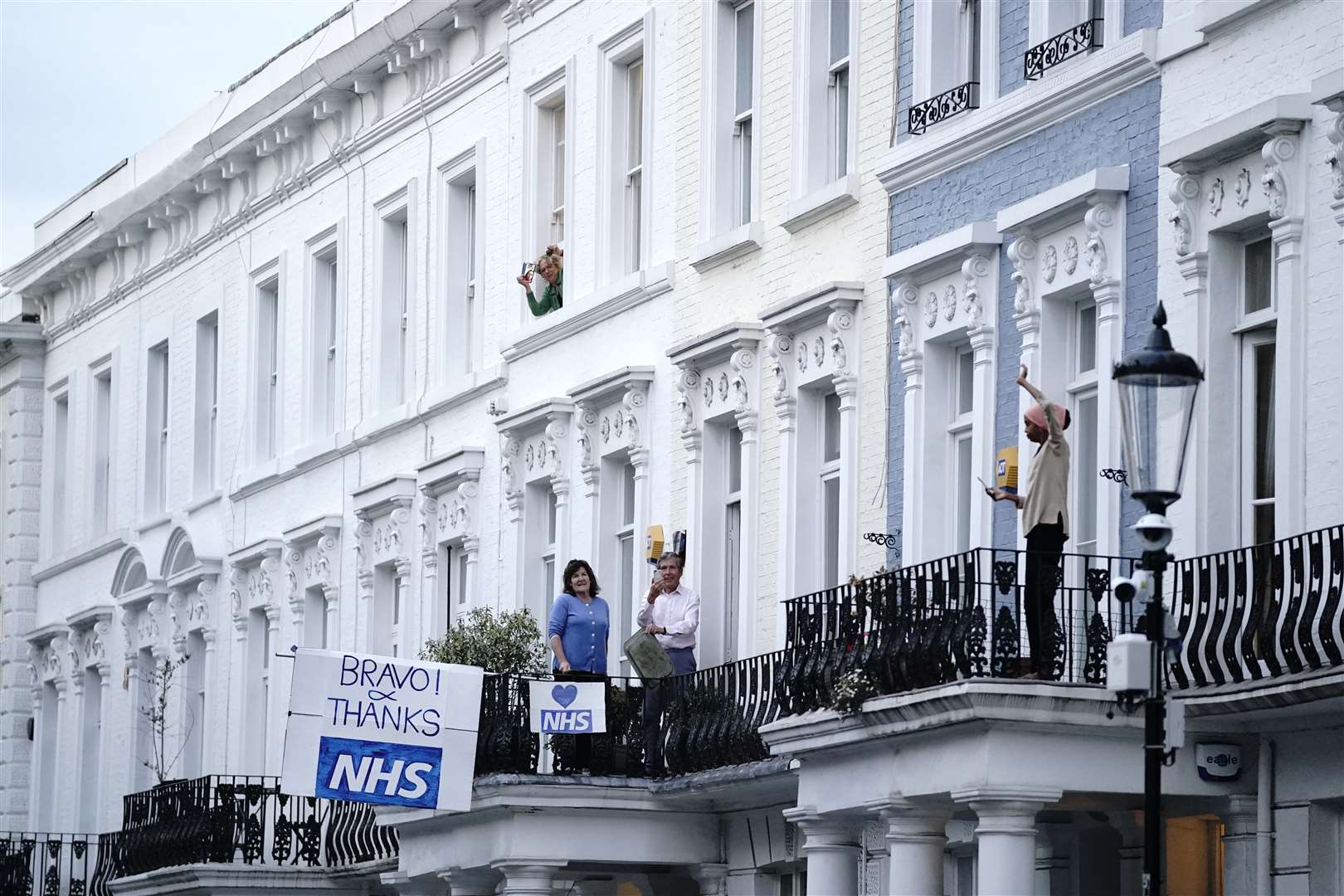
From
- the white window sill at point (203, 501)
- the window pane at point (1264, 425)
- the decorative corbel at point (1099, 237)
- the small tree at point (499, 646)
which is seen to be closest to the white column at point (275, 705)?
the white window sill at point (203, 501)

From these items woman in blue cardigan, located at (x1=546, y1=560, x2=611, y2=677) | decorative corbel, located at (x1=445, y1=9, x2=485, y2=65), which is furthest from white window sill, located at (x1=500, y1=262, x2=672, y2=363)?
decorative corbel, located at (x1=445, y1=9, x2=485, y2=65)

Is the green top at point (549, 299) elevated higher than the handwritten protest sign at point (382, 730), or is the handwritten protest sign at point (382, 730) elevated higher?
the green top at point (549, 299)

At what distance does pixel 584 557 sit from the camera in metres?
29.6

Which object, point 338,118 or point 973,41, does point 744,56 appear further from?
point 338,118

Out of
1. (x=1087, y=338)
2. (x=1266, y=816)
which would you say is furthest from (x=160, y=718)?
(x=1266, y=816)

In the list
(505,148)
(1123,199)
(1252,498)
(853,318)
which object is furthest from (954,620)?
(505,148)

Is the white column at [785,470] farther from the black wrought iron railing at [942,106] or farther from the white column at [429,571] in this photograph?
the white column at [429,571]

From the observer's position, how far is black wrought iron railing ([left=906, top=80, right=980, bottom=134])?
23688 mm

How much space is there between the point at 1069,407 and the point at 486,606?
10.3 metres

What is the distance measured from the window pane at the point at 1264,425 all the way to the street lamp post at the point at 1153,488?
408 cm

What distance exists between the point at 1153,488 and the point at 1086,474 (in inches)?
241

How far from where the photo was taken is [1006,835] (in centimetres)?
1930

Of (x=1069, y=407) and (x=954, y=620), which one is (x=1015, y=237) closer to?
(x=1069, y=407)

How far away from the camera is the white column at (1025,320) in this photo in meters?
22.2
